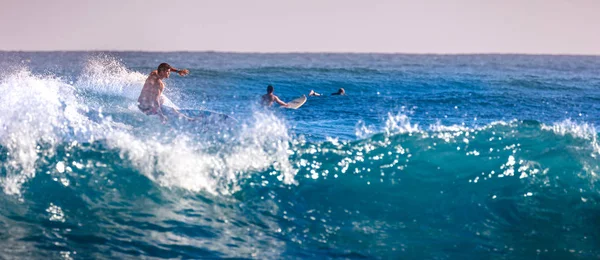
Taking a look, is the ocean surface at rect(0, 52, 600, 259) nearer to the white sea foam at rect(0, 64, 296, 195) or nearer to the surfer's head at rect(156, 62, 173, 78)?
the white sea foam at rect(0, 64, 296, 195)

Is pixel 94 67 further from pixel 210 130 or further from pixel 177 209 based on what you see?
pixel 177 209

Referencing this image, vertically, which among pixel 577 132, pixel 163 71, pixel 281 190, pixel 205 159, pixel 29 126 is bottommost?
pixel 281 190

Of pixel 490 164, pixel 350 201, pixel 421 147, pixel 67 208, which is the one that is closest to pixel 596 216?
pixel 490 164

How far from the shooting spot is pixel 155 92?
38.6 ft

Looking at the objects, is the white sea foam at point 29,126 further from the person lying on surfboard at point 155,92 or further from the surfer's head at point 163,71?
the surfer's head at point 163,71

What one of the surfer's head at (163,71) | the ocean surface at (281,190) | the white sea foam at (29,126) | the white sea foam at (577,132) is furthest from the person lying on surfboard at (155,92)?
the white sea foam at (577,132)

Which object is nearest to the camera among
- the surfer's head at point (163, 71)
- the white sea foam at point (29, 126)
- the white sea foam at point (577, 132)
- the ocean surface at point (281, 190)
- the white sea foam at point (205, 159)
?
the ocean surface at point (281, 190)

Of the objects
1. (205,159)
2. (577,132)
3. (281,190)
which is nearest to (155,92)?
(205,159)

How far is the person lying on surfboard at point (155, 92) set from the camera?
38.4 feet

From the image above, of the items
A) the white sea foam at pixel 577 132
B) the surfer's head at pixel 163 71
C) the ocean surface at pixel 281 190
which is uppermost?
the surfer's head at pixel 163 71

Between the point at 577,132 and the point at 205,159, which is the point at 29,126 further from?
the point at 577,132

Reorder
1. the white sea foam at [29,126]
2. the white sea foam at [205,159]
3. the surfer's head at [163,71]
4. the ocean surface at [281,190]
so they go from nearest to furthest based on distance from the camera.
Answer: the ocean surface at [281,190] → the white sea foam at [205,159] → the white sea foam at [29,126] → the surfer's head at [163,71]

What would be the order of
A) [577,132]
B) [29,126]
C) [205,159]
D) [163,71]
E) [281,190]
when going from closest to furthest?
[281,190]
[205,159]
[29,126]
[577,132]
[163,71]

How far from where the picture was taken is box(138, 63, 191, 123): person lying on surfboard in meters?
11.7
